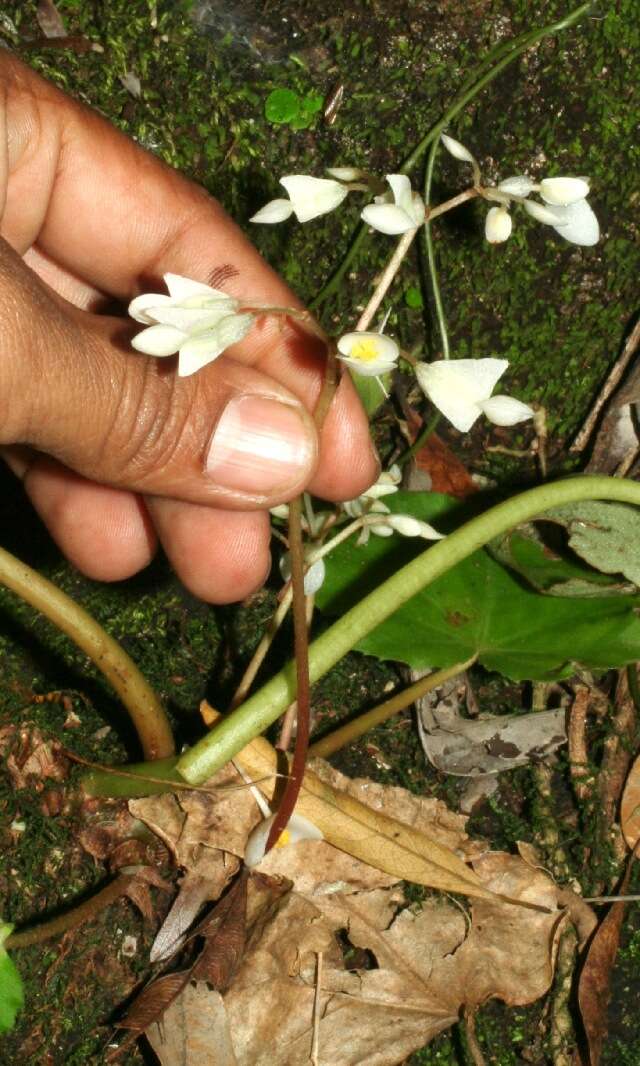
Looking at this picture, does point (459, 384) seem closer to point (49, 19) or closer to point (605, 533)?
point (605, 533)

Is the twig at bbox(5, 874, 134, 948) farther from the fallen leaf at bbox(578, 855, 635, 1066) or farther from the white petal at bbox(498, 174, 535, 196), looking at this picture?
the white petal at bbox(498, 174, 535, 196)

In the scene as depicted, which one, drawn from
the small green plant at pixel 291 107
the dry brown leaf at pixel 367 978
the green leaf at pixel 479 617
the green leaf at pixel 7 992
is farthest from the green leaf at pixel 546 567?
the green leaf at pixel 7 992

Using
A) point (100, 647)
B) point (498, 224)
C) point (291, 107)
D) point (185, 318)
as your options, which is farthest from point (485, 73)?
point (100, 647)

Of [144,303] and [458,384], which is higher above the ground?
[144,303]

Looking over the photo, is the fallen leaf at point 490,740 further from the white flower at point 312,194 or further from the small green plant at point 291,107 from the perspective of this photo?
the small green plant at point 291,107

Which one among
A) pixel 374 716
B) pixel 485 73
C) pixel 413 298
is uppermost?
pixel 485 73

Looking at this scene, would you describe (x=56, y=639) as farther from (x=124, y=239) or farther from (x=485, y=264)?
(x=485, y=264)

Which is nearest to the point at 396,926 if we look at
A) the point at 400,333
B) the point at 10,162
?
the point at 400,333
